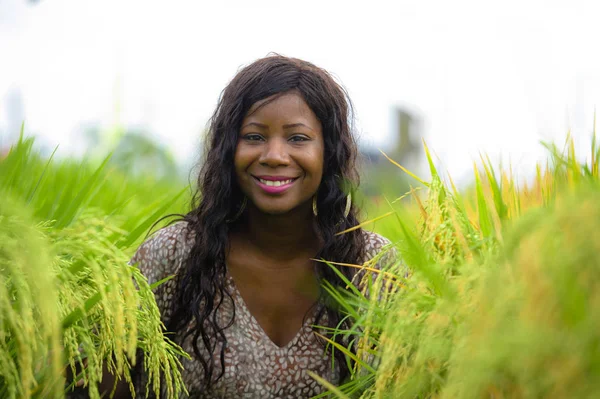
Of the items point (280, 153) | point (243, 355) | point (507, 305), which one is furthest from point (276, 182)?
point (507, 305)

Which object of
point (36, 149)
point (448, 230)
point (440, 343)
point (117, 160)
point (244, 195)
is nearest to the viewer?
Answer: point (440, 343)

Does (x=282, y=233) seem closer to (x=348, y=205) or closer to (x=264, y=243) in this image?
(x=264, y=243)

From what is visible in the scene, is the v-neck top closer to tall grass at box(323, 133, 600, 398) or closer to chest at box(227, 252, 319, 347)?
chest at box(227, 252, 319, 347)

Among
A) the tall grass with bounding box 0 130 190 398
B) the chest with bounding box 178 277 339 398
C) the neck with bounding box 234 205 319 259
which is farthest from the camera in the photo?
the neck with bounding box 234 205 319 259

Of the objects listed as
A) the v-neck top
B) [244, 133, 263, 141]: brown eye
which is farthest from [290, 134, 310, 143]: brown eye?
the v-neck top

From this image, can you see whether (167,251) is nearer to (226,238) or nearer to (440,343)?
(226,238)

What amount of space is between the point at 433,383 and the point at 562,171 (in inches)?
22.0

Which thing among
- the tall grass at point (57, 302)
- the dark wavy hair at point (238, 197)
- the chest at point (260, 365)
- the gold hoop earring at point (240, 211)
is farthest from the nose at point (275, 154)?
the tall grass at point (57, 302)

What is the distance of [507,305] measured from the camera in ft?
3.64

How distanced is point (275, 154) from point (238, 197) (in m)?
0.35

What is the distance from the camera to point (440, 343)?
1.34 meters

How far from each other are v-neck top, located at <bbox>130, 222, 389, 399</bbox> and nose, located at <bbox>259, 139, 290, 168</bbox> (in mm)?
435

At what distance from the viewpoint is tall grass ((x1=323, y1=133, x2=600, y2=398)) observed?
1.00 meters

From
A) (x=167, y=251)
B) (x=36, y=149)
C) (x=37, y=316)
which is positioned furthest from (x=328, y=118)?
(x=37, y=316)
